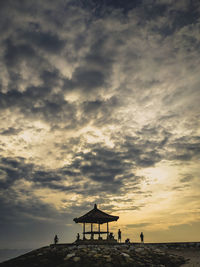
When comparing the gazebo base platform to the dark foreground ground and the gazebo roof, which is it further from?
the dark foreground ground

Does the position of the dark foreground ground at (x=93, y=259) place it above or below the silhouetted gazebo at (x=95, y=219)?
below

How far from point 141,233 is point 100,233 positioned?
18.7ft

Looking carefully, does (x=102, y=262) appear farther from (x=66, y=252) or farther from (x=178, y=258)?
(x=178, y=258)

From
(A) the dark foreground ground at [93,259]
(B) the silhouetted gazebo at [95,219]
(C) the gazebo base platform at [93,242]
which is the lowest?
(A) the dark foreground ground at [93,259]

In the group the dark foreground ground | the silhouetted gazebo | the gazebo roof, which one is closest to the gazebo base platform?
the silhouetted gazebo

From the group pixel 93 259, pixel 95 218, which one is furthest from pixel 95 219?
pixel 93 259

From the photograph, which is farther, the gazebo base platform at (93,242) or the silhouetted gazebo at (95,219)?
the silhouetted gazebo at (95,219)

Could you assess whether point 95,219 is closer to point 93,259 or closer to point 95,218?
point 95,218

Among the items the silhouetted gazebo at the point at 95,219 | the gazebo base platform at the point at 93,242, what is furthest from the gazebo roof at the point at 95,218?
the gazebo base platform at the point at 93,242

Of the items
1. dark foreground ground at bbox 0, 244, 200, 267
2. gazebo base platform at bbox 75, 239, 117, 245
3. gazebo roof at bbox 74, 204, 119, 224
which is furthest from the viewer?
gazebo roof at bbox 74, 204, 119, 224

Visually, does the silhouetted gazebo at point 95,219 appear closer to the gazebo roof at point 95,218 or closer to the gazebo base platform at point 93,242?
the gazebo roof at point 95,218

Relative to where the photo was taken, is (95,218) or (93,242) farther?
(95,218)

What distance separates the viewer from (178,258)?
18609 mm

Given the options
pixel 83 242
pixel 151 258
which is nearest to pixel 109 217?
pixel 83 242
